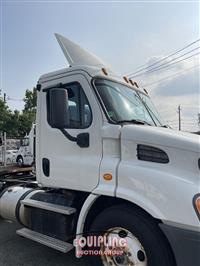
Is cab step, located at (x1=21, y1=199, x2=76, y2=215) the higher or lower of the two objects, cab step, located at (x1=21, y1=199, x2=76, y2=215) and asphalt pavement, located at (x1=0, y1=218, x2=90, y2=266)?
the higher

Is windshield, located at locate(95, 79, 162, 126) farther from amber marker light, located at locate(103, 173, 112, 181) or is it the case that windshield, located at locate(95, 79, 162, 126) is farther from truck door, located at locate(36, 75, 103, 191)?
amber marker light, located at locate(103, 173, 112, 181)

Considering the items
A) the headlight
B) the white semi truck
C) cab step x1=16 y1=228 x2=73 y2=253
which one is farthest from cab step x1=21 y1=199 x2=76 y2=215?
the headlight

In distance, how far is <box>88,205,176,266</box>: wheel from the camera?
2.31m

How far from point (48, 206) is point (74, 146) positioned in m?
0.91

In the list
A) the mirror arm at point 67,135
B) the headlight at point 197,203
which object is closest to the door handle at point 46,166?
the mirror arm at point 67,135

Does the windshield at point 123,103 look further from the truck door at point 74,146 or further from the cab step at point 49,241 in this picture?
the cab step at point 49,241

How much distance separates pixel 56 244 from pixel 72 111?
1.67 m

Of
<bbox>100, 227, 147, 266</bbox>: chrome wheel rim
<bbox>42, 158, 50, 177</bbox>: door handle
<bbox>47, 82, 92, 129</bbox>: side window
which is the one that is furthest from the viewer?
<bbox>42, 158, 50, 177</bbox>: door handle

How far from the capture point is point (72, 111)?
10.1 ft

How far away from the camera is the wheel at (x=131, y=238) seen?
231 cm

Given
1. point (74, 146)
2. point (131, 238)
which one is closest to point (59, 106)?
point (74, 146)

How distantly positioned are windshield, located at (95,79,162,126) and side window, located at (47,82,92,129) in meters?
0.23

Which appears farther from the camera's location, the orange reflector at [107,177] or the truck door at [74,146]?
the truck door at [74,146]

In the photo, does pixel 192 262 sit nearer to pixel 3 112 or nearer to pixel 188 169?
pixel 188 169
